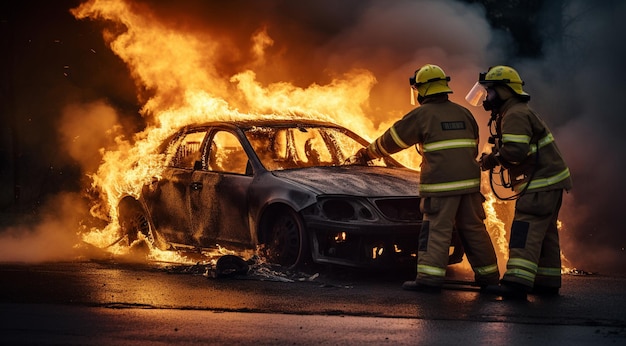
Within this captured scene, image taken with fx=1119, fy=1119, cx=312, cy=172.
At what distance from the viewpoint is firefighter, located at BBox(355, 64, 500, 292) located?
8.52m

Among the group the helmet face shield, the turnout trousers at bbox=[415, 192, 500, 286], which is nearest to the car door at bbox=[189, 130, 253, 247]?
the turnout trousers at bbox=[415, 192, 500, 286]

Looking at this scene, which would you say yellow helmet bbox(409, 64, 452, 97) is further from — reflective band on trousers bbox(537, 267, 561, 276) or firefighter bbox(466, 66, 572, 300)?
reflective band on trousers bbox(537, 267, 561, 276)

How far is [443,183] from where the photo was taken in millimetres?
8578

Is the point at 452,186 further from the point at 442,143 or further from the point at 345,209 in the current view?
the point at 345,209

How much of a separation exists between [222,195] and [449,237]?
2.49 meters

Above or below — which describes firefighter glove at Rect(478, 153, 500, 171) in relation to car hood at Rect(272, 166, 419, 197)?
above

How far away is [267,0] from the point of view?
49.7ft

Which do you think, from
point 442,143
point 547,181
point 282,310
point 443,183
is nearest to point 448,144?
point 442,143

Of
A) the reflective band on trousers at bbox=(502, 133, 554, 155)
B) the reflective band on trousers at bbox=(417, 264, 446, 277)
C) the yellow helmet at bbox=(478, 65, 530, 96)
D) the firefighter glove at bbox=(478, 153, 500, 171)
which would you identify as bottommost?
the reflective band on trousers at bbox=(417, 264, 446, 277)

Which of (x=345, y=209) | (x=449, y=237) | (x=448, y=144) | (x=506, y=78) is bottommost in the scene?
(x=449, y=237)

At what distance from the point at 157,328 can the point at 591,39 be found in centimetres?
1155

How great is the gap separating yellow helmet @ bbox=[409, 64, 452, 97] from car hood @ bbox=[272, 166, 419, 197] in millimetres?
972

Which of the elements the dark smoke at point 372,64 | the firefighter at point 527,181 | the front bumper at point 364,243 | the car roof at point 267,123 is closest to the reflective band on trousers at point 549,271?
the firefighter at point 527,181

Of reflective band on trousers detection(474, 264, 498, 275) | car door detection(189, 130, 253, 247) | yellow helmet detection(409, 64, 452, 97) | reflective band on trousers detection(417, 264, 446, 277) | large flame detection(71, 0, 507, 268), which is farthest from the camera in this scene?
large flame detection(71, 0, 507, 268)
